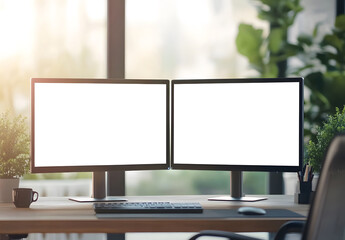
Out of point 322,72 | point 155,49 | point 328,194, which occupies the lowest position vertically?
point 328,194

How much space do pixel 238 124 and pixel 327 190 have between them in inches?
41.7

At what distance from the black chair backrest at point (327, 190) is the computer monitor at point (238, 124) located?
3.21ft

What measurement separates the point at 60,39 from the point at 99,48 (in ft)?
0.73

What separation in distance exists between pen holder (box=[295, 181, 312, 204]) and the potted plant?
120 centimetres

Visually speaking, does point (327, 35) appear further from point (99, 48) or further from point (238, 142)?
point (99, 48)

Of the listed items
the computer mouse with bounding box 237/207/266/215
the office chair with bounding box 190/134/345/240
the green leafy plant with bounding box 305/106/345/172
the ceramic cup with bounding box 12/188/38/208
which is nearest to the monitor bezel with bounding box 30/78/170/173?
the ceramic cup with bounding box 12/188/38/208

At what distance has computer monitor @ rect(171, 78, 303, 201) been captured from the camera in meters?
2.50

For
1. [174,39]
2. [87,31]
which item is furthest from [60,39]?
[174,39]

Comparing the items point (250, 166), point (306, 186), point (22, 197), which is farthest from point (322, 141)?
point (22, 197)

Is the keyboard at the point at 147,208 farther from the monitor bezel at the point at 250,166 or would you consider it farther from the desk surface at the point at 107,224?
the monitor bezel at the point at 250,166

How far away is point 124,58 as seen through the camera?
3.14 meters

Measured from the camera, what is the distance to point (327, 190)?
4.91 feet

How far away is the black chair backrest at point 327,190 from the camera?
1.48 metres

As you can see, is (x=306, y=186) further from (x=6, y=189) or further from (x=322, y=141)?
(x=6, y=189)
